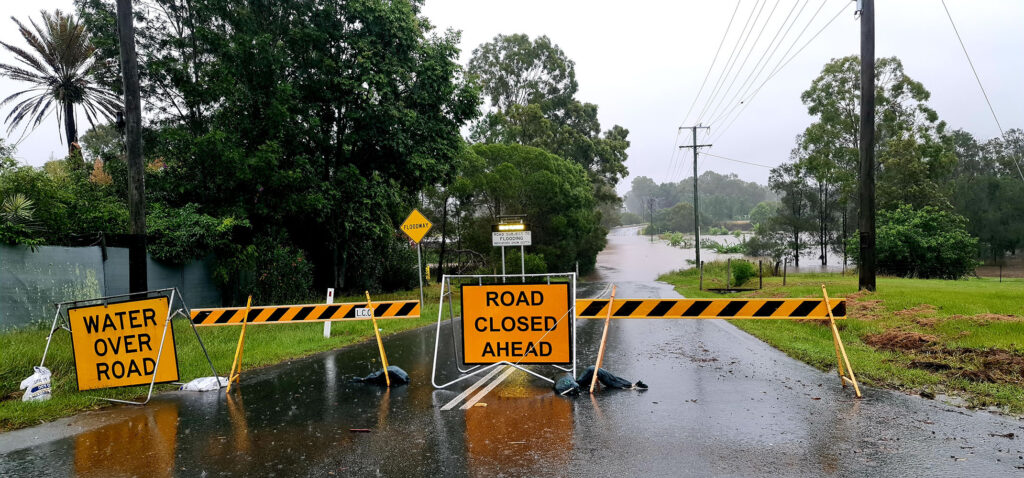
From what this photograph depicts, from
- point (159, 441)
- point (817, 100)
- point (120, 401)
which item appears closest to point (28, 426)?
point (120, 401)

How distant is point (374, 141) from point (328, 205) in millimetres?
3071

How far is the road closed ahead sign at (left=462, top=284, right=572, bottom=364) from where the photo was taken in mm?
7648

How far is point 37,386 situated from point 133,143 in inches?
206

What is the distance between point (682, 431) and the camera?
5.33 meters

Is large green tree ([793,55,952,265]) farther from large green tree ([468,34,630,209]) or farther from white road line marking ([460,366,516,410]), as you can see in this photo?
white road line marking ([460,366,516,410])

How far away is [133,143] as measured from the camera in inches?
419

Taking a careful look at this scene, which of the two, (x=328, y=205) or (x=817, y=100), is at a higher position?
(x=817, y=100)

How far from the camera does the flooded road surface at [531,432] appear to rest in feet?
14.7

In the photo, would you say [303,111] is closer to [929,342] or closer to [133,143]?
[133,143]

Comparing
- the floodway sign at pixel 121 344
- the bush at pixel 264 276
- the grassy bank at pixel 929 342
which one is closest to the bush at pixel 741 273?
the grassy bank at pixel 929 342

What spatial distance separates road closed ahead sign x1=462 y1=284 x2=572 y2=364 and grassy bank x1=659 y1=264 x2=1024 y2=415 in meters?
3.98

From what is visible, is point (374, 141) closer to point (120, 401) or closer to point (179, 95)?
point (179, 95)

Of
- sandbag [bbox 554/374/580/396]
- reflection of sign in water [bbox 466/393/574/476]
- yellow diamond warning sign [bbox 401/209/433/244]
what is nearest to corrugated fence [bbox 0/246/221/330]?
yellow diamond warning sign [bbox 401/209/433/244]

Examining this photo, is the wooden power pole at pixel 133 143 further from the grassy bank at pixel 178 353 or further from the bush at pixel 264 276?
the bush at pixel 264 276
